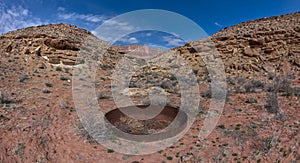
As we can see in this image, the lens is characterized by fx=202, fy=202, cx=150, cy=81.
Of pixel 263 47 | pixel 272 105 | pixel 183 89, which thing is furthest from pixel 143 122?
pixel 263 47

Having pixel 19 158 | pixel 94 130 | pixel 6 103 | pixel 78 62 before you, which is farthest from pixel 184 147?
pixel 78 62

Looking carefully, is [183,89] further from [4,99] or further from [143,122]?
[4,99]

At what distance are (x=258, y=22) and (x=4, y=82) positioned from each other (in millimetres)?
20366

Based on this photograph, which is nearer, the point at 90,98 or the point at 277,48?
the point at 90,98

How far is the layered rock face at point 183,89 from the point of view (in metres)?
6.06

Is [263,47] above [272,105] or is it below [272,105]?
above

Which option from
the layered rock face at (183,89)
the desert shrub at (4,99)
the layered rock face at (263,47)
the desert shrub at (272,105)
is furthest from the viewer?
the layered rock face at (263,47)

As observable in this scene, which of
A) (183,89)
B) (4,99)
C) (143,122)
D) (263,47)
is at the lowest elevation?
(143,122)

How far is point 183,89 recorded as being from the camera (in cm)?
1320

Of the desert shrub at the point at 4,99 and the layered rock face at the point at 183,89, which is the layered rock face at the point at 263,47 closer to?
the layered rock face at the point at 183,89

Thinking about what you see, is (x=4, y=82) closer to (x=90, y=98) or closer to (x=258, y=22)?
(x=90, y=98)

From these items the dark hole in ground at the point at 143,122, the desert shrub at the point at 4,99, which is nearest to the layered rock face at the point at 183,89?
the desert shrub at the point at 4,99

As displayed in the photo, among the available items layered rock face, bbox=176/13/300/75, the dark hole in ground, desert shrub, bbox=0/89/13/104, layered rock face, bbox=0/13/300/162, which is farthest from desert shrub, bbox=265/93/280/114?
desert shrub, bbox=0/89/13/104

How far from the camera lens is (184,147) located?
6496 mm
